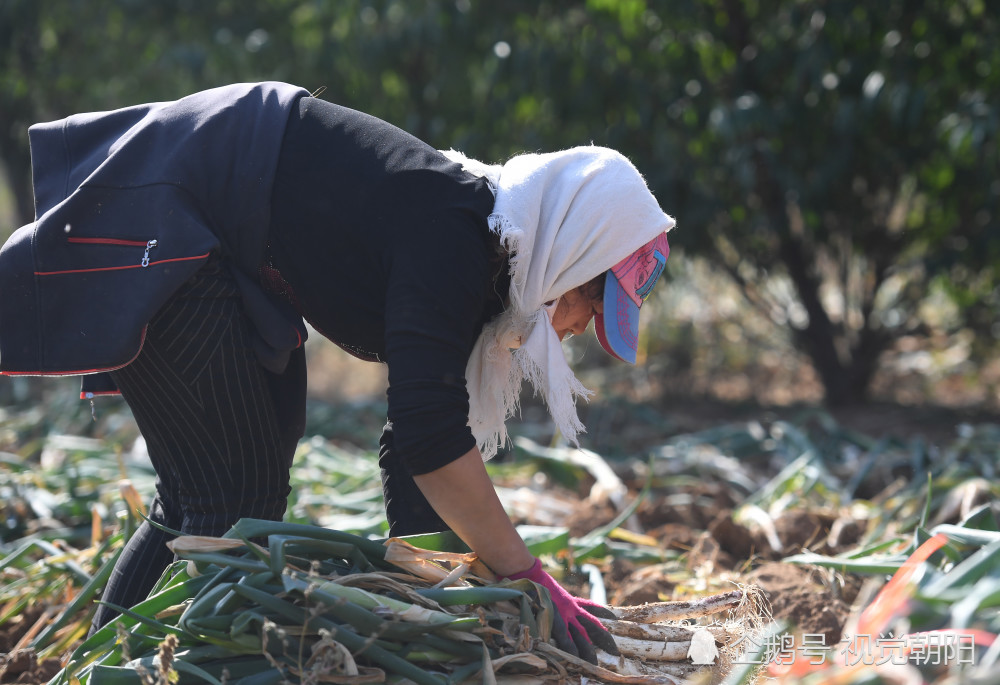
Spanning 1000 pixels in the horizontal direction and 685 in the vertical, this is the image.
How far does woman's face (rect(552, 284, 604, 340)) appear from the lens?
182 centimetres

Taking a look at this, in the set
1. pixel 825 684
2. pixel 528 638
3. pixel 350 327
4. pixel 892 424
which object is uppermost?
pixel 350 327

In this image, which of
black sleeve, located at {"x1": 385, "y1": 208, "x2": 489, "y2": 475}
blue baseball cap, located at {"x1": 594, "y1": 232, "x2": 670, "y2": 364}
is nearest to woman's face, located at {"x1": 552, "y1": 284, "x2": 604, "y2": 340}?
blue baseball cap, located at {"x1": 594, "y1": 232, "x2": 670, "y2": 364}

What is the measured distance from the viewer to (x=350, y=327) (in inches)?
68.9

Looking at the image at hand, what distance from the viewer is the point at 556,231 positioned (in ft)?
5.50

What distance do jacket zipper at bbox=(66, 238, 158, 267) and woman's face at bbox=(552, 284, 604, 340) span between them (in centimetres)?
76

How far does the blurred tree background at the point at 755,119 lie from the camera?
4211 mm

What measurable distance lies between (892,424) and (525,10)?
2.80 metres

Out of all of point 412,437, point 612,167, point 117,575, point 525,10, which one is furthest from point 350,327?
point 525,10

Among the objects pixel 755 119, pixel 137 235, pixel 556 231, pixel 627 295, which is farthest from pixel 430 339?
pixel 755 119

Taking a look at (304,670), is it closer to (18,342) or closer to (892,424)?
(18,342)

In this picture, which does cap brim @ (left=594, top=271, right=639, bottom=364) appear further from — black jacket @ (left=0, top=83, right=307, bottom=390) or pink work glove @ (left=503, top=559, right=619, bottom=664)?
black jacket @ (left=0, top=83, right=307, bottom=390)

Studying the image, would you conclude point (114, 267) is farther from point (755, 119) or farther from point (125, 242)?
point (755, 119)

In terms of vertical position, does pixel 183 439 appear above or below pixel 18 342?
below

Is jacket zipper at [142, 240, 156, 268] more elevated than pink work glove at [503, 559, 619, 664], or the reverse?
jacket zipper at [142, 240, 156, 268]
